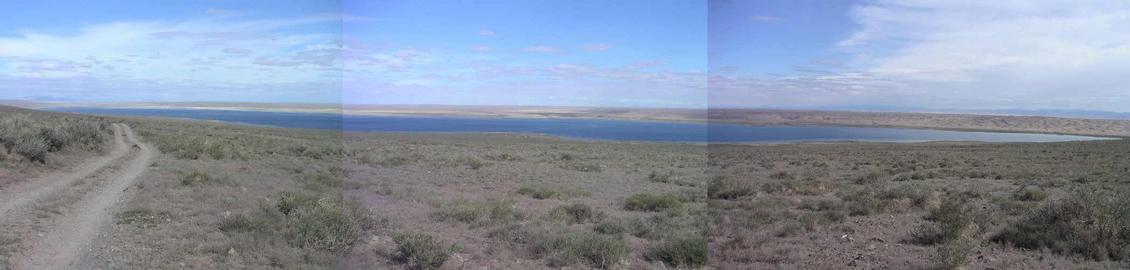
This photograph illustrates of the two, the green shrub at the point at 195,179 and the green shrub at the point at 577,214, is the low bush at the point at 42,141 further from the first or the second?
the green shrub at the point at 577,214

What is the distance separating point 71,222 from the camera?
8.79 metres

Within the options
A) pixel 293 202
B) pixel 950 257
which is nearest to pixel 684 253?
pixel 950 257

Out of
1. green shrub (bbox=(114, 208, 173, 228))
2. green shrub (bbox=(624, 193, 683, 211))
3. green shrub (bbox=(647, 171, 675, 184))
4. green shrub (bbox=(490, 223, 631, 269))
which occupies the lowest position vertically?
green shrub (bbox=(647, 171, 675, 184))

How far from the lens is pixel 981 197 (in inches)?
544

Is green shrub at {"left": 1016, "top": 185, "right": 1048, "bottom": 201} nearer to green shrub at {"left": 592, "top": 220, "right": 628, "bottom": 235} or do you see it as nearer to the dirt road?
green shrub at {"left": 592, "top": 220, "right": 628, "bottom": 235}

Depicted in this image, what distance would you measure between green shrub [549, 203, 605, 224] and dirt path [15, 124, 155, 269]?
6.30 meters

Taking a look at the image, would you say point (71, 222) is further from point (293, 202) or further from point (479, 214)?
point (479, 214)

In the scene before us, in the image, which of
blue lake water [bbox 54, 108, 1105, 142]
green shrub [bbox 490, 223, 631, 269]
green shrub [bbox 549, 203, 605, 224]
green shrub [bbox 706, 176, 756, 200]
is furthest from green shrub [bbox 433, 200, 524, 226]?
blue lake water [bbox 54, 108, 1105, 142]

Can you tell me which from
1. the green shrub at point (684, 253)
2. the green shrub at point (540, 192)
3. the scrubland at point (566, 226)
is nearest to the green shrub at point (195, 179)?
the scrubland at point (566, 226)

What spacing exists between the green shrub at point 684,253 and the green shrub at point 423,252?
96.4 inches

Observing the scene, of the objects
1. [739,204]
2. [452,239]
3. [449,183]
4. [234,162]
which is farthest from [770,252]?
[234,162]

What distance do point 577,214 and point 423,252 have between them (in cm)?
423

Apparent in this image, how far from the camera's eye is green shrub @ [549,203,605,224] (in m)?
10.4

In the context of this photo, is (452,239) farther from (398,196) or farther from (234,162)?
(234,162)
